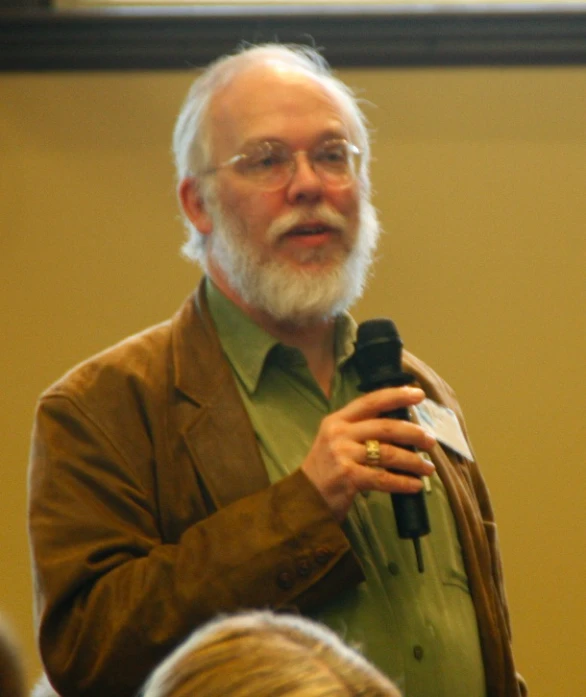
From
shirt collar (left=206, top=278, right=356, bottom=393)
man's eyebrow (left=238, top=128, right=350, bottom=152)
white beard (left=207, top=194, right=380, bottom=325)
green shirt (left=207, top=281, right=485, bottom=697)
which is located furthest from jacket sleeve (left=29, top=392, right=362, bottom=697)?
man's eyebrow (left=238, top=128, right=350, bottom=152)

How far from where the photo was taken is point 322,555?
69.0 inches

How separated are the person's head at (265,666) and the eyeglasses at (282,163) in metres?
1.08

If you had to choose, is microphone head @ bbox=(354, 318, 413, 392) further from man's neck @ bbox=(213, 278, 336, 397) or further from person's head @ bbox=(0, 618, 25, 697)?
person's head @ bbox=(0, 618, 25, 697)

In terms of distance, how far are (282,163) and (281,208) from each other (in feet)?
0.28

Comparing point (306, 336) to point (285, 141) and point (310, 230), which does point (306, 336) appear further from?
point (285, 141)

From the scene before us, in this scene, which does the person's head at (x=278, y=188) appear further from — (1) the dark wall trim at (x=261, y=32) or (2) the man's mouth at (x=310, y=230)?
(1) the dark wall trim at (x=261, y=32)

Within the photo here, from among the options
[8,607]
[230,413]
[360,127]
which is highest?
[360,127]

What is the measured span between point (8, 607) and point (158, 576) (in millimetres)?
1619

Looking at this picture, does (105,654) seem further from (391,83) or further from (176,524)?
(391,83)

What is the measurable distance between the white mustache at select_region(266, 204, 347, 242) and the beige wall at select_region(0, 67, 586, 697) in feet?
4.16

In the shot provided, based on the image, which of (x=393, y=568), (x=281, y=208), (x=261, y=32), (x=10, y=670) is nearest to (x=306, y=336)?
(x=281, y=208)

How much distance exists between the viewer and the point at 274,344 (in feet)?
6.70

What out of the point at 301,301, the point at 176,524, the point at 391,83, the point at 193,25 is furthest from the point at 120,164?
the point at 176,524

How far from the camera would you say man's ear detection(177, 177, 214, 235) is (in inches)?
87.3
